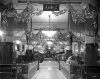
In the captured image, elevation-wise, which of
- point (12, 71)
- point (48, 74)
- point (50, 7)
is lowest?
point (48, 74)

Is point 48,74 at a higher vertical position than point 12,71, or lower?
lower

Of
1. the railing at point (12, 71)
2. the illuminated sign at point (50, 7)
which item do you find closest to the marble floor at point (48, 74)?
the railing at point (12, 71)

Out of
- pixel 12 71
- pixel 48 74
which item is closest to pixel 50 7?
pixel 12 71

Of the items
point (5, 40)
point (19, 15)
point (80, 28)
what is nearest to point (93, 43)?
point (80, 28)

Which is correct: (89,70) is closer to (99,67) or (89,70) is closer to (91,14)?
(99,67)

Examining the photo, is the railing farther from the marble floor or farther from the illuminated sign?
the illuminated sign

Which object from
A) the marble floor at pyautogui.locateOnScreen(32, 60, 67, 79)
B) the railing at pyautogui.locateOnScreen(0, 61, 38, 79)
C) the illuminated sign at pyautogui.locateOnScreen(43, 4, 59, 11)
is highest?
the illuminated sign at pyautogui.locateOnScreen(43, 4, 59, 11)

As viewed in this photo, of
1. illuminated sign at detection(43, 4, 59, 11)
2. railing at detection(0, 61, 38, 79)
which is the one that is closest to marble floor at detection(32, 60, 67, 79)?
railing at detection(0, 61, 38, 79)

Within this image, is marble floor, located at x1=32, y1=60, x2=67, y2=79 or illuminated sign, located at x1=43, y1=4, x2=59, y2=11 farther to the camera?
marble floor, located at x1=32, y1=60, x2=67, y2=79

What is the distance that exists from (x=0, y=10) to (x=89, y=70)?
5.22 m

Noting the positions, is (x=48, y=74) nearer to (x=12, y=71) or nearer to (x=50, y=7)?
(x=12, y=71)

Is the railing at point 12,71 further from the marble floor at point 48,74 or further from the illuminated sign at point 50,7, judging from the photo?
the illuminated sign at point 50,7

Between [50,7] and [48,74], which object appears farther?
[48,74]

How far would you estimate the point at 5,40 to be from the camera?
877cm
